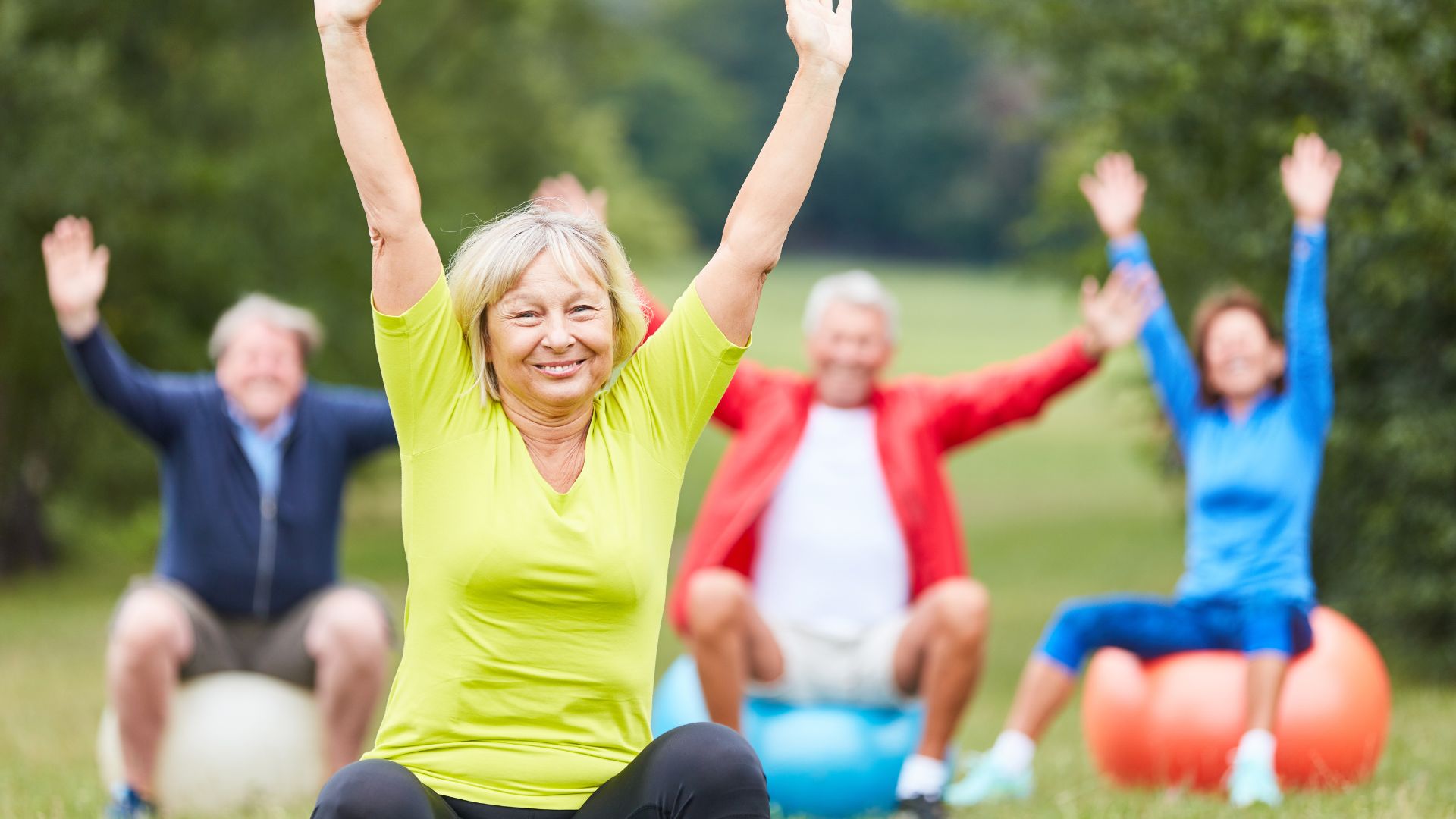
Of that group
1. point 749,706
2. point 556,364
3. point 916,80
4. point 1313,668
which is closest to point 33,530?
point 749,706

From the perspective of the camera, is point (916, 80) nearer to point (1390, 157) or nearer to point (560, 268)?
point (1390, 157)

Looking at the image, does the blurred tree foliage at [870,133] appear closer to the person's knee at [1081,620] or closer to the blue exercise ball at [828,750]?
the person's knee at [1081,620]

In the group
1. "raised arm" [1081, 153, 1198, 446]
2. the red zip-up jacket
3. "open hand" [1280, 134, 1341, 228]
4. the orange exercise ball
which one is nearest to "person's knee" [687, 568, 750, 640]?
the red zip-up jacket

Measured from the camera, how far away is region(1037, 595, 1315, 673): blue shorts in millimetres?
5680

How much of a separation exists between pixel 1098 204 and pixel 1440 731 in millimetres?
2616

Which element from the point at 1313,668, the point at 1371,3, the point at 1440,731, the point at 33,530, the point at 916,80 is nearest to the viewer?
the point at 1313,668

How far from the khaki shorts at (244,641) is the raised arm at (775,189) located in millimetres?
2691

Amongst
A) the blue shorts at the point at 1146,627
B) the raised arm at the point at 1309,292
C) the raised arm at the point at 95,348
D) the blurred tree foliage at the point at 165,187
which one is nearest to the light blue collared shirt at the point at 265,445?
the raised arm at the point at 95,348

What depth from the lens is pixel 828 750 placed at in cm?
536

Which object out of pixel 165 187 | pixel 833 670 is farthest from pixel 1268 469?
pixel 165 187

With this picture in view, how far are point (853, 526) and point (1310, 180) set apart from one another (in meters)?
1.95

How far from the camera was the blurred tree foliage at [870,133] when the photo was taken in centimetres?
6994

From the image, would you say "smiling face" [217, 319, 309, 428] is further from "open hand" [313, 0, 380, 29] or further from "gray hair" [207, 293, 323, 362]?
"open hand" [313, 0, 380, 29]

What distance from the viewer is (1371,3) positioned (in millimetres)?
8008
